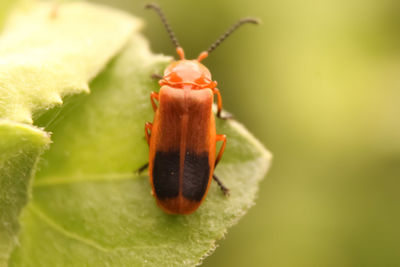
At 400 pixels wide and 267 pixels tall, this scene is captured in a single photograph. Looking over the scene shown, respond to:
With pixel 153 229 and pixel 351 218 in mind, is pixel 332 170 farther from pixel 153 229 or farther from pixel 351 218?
pixel 153 229

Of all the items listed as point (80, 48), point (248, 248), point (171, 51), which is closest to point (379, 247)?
point (248, 248)

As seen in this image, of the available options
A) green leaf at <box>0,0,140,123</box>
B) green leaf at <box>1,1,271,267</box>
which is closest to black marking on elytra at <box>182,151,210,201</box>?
green leaf at <box>1,1,271,267</box>

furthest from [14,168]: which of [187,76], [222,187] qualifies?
[187,76]

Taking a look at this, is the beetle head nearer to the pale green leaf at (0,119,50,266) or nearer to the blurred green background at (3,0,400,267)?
the pale green leaf at (0,119,50,266)

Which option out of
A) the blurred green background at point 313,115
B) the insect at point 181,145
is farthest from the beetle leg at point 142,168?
the blurred green background at point 313,115

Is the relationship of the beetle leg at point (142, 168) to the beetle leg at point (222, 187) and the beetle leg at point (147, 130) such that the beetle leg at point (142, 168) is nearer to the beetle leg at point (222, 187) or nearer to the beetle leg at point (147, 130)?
the beetle leg at point (147, 130)

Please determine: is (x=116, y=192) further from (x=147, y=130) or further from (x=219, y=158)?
(x=219, y=158)
